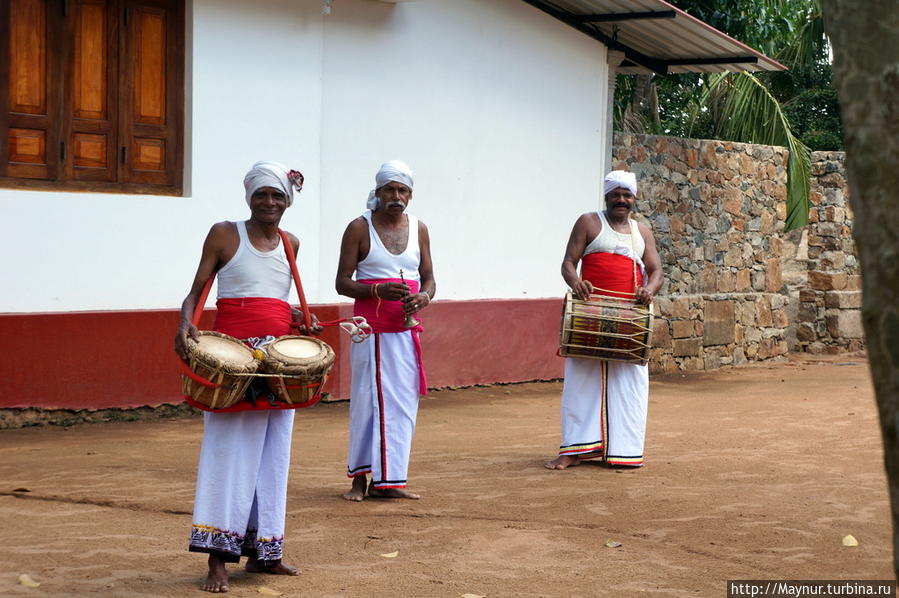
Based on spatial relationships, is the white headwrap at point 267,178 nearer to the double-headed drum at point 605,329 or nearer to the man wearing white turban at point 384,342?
the man wearing white turban at point 384,342

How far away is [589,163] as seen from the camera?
12.6m

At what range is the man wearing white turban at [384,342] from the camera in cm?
644

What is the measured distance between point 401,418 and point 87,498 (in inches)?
67.3

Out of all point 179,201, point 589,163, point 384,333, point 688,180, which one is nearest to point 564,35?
point 589,163

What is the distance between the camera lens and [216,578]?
183 inches

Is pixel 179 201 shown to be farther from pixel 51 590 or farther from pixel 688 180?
pixel 688 180

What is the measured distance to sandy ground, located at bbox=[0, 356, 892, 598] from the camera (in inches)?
193

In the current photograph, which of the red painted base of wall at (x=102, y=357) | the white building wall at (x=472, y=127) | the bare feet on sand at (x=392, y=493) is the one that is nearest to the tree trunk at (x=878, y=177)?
the bare feet on sand at (x=392, y=493)

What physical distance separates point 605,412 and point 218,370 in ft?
11.9

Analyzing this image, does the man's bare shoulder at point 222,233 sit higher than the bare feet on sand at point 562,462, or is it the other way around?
the man's bare shoulder at point 222,233

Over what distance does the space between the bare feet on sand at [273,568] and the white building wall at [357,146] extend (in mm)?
4297

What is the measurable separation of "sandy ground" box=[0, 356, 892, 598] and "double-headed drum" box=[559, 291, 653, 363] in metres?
0.74

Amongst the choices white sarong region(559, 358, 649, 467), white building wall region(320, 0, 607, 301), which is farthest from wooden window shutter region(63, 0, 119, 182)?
white sarong region(559, 358, 649, 467)

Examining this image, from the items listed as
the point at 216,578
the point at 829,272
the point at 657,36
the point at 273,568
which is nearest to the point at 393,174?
the point at 273,568
